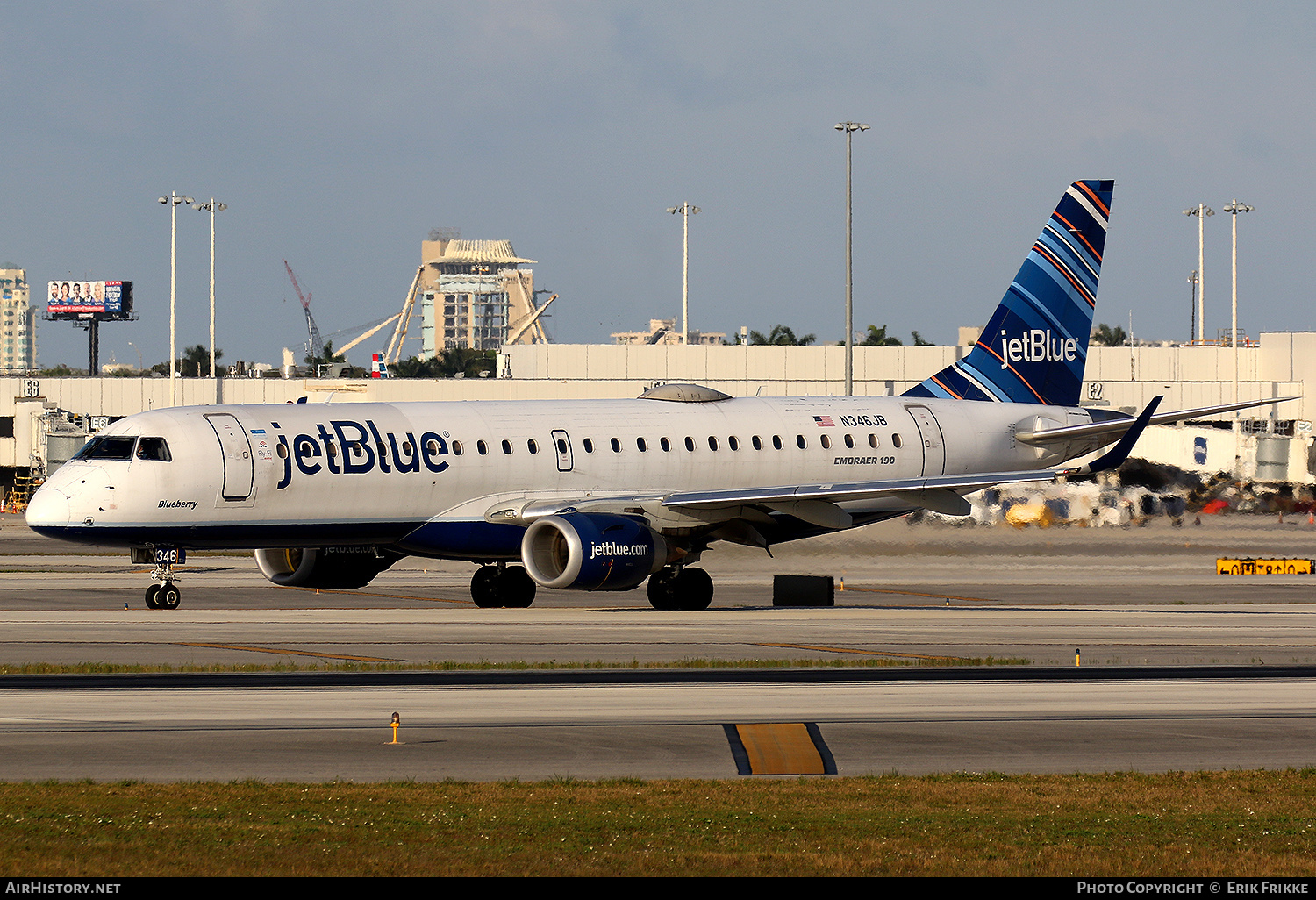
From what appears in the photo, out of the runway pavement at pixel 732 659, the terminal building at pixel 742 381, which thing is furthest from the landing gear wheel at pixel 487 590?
the terminal building at pixel 742 381

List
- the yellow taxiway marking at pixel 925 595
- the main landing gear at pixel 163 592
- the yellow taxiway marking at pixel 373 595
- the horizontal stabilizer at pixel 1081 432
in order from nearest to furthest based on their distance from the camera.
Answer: the main landing gear at pixel 163 592, the yellow taxiway marking at pixel 373 595, the yellow taxiway marking at pixel 925 595, the horizontal stabilizer at pixel 1081 432

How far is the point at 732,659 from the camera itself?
29.0m

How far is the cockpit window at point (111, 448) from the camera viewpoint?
36594 mm

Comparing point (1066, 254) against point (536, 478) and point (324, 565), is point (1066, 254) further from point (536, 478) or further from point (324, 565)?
point (324, 565)

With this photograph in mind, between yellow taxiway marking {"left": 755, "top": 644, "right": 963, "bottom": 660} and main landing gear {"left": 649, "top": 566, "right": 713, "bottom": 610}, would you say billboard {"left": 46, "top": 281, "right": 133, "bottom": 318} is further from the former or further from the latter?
yellow taxiway marking {"left": 755, "top": 644, "right": 963, "bottom": 660}

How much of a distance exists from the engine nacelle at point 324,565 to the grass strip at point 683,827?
2408cm

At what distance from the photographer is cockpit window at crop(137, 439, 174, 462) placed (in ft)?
120

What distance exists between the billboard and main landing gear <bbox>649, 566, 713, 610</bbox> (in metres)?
121

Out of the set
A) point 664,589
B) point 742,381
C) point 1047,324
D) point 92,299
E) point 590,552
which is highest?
point 92,299

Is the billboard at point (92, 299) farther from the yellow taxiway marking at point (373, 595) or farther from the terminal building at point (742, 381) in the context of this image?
the yellow taxiway marking at point (373, 595)

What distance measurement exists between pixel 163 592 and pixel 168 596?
0.14 meters

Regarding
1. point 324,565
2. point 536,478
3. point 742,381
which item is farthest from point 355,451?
point 742,381

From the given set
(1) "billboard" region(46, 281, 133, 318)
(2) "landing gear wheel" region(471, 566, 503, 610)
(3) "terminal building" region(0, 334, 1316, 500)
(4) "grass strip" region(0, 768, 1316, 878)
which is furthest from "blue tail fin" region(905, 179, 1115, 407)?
(1) "billboard" region(46, 281, 133, 318)

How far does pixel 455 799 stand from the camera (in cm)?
1639
